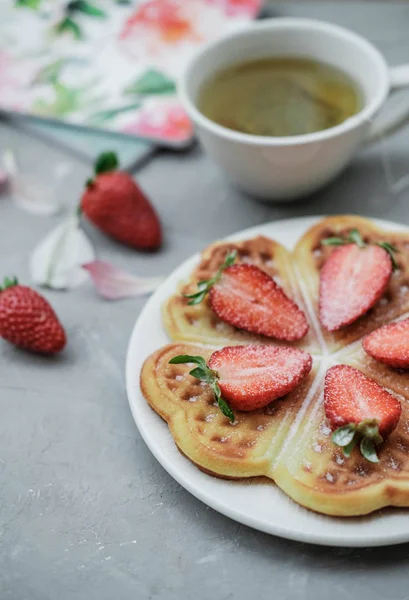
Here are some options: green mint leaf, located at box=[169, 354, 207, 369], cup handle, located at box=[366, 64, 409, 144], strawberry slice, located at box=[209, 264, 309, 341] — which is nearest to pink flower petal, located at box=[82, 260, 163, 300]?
strawberry slice, located at box=[209, 264, 309, 341]

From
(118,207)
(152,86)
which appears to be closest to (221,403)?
(118,207)

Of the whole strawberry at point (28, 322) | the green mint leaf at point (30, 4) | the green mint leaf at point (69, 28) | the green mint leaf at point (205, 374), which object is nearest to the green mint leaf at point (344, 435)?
the green mint leaf at point (205, 374)

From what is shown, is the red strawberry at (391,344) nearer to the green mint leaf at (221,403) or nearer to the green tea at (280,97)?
the green mint leaf at (221,403)

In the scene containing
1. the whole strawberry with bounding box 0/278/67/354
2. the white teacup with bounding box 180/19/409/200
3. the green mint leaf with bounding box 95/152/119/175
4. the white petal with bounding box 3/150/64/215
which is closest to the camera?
the whole strawberry with bounding box 0/278/67/354

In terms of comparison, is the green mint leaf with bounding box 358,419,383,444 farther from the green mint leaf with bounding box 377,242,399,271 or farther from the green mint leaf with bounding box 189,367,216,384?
the green mint leaf with bounding box 377,242,399,271

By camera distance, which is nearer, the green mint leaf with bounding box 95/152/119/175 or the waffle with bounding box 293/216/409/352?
the waffle with bounding box 293/216/409/352

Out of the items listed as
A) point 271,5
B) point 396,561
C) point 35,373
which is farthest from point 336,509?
point 271,5

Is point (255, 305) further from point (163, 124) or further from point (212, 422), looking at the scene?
point (163, 124)
